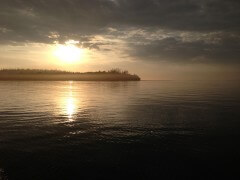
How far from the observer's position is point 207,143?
23.1 metres

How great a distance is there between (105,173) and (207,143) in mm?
11857

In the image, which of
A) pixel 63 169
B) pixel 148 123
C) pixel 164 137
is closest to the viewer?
pixel 63 169

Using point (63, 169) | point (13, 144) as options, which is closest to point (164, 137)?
point (63, 169)

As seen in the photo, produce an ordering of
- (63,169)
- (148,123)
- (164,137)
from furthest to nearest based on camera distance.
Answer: (148,123) → (164,137) → (63,169)

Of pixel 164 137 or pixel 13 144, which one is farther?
pixel 164 137

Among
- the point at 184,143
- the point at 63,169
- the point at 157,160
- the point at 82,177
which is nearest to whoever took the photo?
the point at 82,177

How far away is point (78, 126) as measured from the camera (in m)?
29.5

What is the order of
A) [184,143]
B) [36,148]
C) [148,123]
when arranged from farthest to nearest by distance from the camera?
[148,123] < [184,143] < [36,148]

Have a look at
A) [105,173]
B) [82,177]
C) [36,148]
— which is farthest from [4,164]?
[105,173]

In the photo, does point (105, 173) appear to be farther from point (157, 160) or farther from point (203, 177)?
point (203, 177)

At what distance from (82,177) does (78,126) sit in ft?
46.7

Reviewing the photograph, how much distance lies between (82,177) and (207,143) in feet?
44.0

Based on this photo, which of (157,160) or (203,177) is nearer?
(203,177)

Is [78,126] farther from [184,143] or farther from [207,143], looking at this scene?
[207,143]
